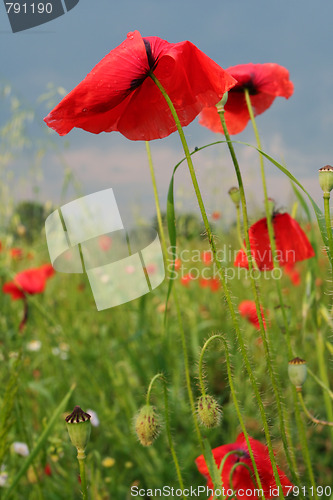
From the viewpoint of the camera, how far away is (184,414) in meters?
1.36

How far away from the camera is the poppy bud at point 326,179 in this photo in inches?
18.9

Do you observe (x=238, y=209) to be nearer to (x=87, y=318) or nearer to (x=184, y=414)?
(x=184, y=414)

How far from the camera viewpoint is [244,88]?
78 centimetres

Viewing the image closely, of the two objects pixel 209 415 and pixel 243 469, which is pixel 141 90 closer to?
pixel 209 415

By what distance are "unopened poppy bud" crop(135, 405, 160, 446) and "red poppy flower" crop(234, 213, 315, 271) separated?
283 mm

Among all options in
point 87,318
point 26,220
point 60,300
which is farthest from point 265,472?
point 26,220

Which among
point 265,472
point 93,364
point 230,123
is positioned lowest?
point 93,364

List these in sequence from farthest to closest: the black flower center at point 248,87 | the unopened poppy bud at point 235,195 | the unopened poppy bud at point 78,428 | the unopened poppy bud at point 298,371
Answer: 1. the black flower center at point 248,87
2. the unopened poppy bud at point 235,195
3. the unopened poppy bud at point 298,371
4. the unopened poppy bud at point 78,428

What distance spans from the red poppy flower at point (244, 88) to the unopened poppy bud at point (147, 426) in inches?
17.4

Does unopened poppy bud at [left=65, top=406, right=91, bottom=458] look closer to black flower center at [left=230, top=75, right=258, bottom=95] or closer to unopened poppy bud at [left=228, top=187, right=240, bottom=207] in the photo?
unopened poppy bud at [left=228, top=187, right=240, bottom=207]

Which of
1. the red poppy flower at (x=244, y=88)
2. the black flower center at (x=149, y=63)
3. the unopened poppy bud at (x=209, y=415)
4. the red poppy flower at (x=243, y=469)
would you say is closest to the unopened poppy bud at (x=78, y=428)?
the unopened poppy bud at (x=209, y=415)

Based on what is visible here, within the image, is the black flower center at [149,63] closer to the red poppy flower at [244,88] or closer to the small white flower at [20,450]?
the red poppy flower at [244,88]

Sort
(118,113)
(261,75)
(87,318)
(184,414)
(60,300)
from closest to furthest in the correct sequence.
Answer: (118,113), (261,75), (184,414), (87,318), (60,300)

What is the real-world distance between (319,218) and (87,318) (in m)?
1.60
